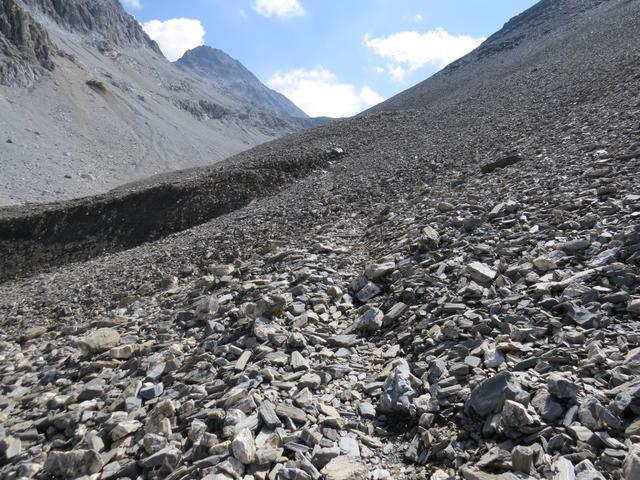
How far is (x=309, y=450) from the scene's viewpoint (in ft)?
12.9

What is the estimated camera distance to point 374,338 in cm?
607

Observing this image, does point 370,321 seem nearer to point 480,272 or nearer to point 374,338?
point 374,338

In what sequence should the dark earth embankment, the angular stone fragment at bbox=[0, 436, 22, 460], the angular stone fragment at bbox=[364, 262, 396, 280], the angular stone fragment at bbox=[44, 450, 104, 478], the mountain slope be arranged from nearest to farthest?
the angular stone fragment at bbox=[44, 450, 104, 478] → the angular stone fragment at bbox=[0, 436, 22, 460] → the angular stone fragment at bbox=[364, 262, 396, 280] → the dark earth embankment → the mountain slope

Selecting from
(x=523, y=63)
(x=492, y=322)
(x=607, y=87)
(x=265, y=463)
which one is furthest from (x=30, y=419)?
(x=523, y=63)

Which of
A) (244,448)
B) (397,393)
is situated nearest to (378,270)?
(397,393)

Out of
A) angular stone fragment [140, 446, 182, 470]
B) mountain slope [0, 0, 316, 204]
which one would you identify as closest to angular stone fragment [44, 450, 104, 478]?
angular stone fragment [140, 446, 182, 470]

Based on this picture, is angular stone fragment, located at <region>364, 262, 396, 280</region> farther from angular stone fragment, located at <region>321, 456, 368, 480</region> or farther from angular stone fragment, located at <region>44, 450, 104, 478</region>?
angular stone fragment, located at <region>44, 450, 104, 478</region>

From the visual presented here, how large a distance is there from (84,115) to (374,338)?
78.9 metres

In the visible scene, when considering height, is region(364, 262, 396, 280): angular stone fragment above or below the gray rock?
above

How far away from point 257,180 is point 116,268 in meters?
9.11

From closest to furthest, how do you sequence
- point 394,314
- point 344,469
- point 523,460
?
1. point 523,460
2. point 344,469
3. point 394,314

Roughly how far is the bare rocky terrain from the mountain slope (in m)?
35.4

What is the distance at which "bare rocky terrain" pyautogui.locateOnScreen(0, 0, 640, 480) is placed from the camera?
3.75 metres

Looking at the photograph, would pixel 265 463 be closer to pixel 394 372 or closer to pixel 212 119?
pixel 394 372
